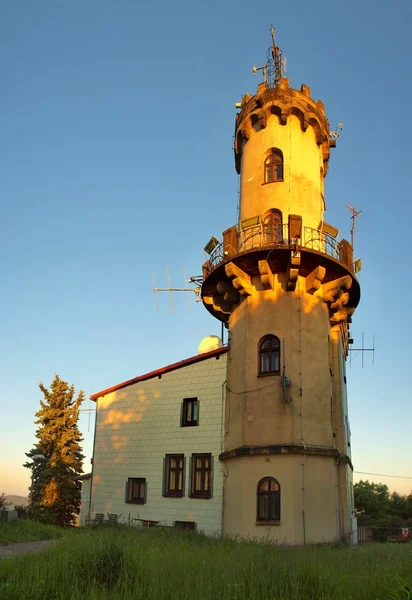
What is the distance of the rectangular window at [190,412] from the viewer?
2435 centimetres

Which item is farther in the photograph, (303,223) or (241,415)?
(303,223)

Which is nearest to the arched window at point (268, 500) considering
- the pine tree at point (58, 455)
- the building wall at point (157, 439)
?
the building wall at point (157, 439)

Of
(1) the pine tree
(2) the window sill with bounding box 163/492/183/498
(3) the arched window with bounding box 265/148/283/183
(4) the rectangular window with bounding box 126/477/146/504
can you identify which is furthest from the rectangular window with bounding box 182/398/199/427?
(1) the pine tree

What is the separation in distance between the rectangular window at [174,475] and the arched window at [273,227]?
10113 millimetres

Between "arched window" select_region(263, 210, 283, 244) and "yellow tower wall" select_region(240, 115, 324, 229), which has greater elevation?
"yellow tower wall" select_region(240, 115, 324, 229)

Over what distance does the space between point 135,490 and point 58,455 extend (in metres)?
17.1

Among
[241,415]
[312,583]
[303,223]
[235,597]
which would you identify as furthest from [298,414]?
[235,597]

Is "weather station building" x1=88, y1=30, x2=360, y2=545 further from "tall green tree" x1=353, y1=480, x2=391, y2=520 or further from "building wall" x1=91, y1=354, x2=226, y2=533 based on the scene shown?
"tall green tree" x1=353, y1=480, x2=391, y2=520

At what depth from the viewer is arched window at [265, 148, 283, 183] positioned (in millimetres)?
24750

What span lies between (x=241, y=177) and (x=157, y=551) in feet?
60.4

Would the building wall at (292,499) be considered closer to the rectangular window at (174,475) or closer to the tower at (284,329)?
the tower at (284,329)

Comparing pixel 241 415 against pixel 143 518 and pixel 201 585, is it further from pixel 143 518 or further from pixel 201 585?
pixel 201 585

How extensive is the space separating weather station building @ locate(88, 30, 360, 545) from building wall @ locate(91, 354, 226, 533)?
62 mm

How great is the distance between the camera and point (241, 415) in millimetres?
21219
